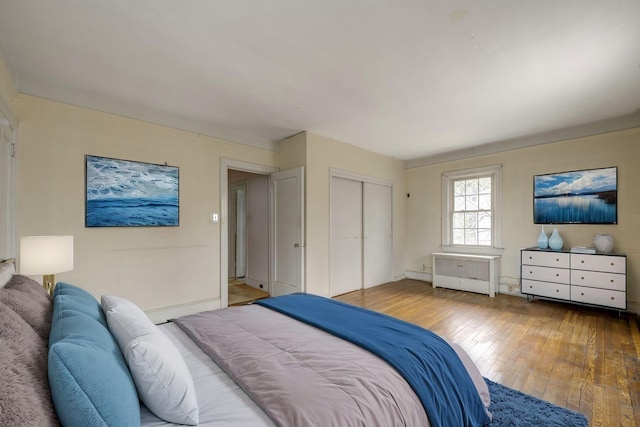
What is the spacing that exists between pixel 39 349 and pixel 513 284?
226 inches

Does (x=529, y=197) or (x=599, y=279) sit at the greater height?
(x=529, y=197)

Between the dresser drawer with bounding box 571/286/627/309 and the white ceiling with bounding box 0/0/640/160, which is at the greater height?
the white ceiling with bounding box 0/0/640/160

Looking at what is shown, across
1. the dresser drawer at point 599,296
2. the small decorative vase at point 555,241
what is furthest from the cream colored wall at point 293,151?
the dresser drawer at point 599,296

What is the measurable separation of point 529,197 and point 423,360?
4.46 meters

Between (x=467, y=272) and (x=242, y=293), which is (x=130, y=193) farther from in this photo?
(x=467, y=272)

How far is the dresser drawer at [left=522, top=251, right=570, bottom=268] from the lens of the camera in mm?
4004

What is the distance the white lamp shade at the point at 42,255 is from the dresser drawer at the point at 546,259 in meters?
5.57

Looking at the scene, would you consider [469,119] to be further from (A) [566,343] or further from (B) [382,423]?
(B) [382,423]

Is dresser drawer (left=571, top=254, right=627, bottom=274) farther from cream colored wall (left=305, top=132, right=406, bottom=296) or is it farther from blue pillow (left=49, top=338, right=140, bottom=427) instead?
blue pillow (left=49, top=338, right=140, bottom=427)

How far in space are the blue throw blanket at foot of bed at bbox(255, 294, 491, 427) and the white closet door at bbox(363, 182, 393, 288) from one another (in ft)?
11.3

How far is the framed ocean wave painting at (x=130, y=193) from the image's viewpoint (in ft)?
10.0

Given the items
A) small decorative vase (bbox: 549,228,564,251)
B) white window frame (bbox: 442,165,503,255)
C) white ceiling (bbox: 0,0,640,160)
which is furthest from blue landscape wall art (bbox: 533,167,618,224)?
white ceiling (bbox: 0,0,640,160)

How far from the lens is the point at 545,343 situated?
2881 millimetres

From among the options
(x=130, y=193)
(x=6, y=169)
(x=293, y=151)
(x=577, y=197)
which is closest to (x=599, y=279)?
(x=577, y=197)
